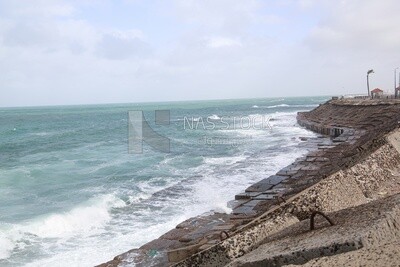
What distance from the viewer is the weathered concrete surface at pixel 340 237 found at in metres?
2.38

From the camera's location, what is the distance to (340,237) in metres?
2.51

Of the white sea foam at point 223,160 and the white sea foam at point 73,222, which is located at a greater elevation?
the white sea foam at point 223,160

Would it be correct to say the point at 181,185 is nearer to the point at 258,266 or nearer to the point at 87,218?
the point at 87,218

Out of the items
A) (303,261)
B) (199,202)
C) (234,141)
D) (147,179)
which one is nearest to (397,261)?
(303,261)

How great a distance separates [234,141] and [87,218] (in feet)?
63.7

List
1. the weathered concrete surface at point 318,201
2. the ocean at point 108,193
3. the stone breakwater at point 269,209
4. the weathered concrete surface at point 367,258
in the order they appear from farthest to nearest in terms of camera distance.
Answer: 1. the ocean at point 108,193
2. the stone breakwater at point 269,209
3. the weathered concrete surface at point 318,201
4. the weathered concrete surface at point 367,258

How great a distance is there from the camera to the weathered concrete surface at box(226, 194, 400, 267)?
2383 millimetres

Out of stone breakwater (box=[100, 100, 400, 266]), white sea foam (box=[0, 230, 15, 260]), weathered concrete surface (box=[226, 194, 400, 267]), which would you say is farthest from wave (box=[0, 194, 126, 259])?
weathered concrete surface (box=[226, 194, 400, 267])

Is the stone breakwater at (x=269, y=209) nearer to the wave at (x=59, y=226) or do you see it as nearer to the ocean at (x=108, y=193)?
the ocean at (x=108, y=193)

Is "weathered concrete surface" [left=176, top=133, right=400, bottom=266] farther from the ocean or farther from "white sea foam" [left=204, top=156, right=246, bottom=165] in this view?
"white sea foam" [left=204, top=156, right=246, bottom=165]

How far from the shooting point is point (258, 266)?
2787 mm

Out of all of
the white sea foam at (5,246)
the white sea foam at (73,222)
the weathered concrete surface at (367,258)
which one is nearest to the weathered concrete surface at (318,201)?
the weathered concrete surface at (367,258)

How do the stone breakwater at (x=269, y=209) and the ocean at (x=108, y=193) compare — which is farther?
the ocean at (x=108, y=193)

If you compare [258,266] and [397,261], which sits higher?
[397,261]
